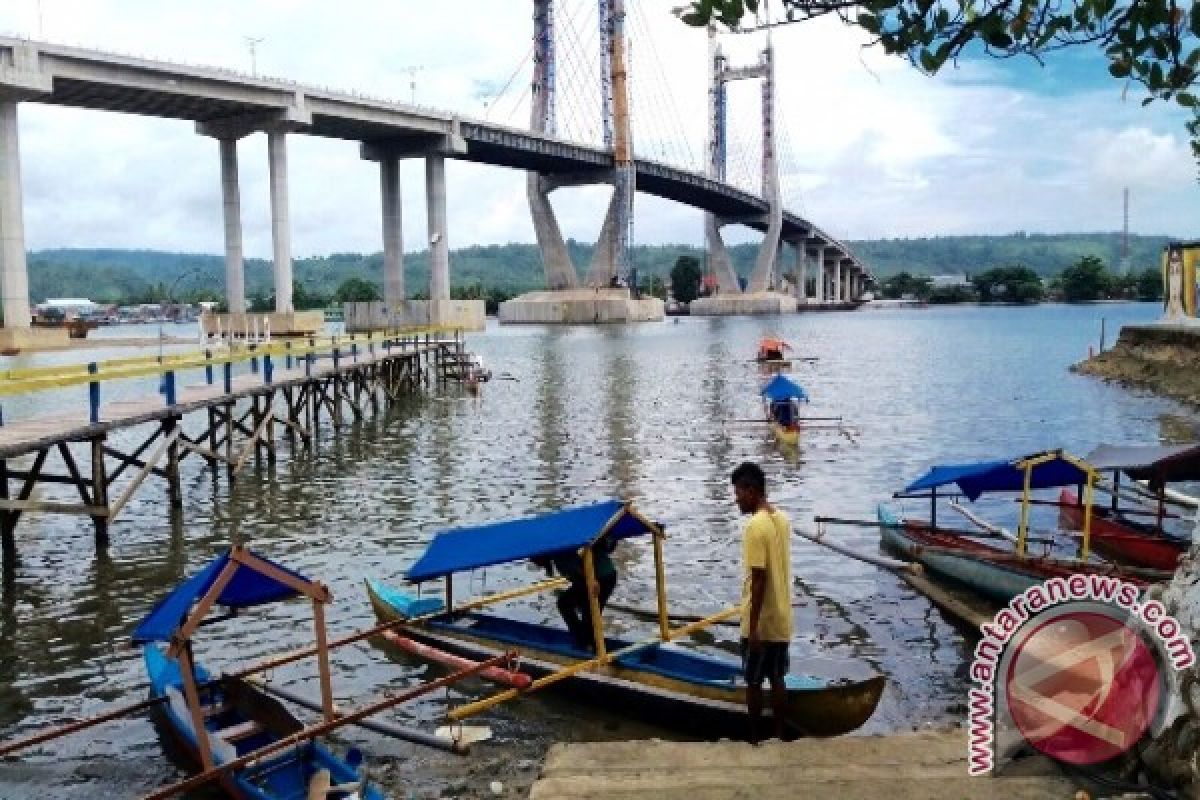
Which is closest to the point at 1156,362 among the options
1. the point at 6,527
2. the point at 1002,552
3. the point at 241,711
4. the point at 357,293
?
the point at 1002,552

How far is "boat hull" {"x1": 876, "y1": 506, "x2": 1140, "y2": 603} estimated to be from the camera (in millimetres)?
10758

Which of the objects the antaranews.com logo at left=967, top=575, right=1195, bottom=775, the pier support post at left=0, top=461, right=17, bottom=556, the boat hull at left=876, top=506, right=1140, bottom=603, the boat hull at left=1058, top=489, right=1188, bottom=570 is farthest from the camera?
the pier support post at left=0, top=461, right=17, bottom=556

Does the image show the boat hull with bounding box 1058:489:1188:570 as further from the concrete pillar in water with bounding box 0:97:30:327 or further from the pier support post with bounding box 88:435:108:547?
the concrete pillar in water with bounding box 0:97:30:327

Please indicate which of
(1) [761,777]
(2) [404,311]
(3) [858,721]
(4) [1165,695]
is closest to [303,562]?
(3) [858,721]

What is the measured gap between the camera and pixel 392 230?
77.8 meters

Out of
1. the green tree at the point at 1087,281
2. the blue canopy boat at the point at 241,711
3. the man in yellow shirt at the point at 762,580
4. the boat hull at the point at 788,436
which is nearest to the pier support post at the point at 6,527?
the blue canopy boat at the point at 241,711

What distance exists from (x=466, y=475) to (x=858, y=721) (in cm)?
1428

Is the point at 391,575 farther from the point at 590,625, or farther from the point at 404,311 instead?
the point at 404,311

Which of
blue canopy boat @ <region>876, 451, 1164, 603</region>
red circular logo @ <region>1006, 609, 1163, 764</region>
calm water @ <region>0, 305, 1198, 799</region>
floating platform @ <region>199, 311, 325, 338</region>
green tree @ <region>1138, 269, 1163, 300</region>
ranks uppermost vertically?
green tree @ <region>1138, 269, 1163, 300</region>

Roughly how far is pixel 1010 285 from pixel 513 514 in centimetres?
17712

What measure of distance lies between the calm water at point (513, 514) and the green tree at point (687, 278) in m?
125

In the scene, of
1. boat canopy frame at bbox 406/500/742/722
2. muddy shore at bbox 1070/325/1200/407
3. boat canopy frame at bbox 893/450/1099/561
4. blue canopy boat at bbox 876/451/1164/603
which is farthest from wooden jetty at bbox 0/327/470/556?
muddy shore at bbox 1070/325/1200/407

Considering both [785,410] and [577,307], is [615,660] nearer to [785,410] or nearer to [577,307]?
[785,410]

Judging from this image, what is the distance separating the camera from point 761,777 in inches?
211
